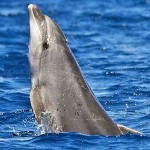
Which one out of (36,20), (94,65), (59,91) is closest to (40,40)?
(36,20)

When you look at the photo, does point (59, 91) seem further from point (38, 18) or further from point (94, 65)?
point (94, 65)

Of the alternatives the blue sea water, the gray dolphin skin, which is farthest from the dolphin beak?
the blue sea water

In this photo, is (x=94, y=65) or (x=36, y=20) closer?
(x=36, y=20)

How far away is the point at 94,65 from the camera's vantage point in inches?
901

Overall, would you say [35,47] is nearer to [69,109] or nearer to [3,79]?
[69,109]

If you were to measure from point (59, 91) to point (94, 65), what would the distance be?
8621 mm


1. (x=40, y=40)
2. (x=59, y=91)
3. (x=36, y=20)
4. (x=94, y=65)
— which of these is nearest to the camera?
(x=59, y=91)

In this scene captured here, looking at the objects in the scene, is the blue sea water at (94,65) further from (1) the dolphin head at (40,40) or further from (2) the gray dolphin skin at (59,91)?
(1) the dolphin head at (40,40)

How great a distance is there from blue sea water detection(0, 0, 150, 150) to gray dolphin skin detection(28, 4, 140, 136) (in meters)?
0.23

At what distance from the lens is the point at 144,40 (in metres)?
26.5

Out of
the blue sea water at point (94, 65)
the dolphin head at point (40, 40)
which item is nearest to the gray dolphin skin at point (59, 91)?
the dolphin head at point (40, 40)

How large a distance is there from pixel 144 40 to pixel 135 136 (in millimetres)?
12686

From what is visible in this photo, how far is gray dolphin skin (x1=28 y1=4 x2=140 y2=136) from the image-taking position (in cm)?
1399

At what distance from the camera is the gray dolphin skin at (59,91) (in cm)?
1399
